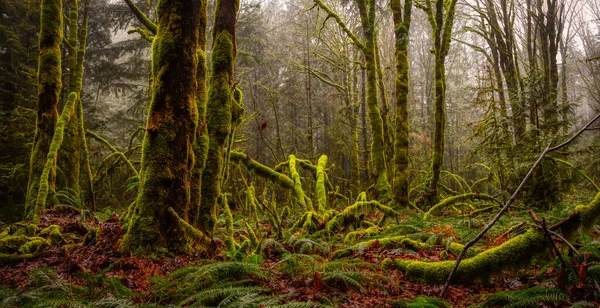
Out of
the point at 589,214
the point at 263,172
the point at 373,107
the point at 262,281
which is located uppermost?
the point at 373,107

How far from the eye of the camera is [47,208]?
6.36m

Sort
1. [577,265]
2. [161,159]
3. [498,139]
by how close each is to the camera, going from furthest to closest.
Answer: [498,139] < [161,159] < [577,265]

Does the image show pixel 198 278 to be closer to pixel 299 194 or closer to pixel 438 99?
pixel 299 194

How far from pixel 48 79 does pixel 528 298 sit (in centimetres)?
770

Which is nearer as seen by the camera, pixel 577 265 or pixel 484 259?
pixel 577 265

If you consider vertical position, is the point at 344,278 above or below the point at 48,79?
below

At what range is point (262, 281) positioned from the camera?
118 inches

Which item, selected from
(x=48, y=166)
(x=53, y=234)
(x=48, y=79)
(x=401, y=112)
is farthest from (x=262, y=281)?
(x=401, y=112)

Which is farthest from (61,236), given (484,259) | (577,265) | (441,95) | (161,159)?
(441,95)

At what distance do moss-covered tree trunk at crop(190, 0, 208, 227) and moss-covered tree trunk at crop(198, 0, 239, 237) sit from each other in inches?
6.7

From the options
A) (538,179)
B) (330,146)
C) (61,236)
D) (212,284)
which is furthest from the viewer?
(330,146)

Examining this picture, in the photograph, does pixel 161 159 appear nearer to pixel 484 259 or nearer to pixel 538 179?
pixel 484 259

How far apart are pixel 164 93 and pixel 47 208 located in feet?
14.0

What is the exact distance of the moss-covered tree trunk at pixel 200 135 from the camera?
Result: 4281 mm
